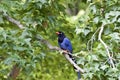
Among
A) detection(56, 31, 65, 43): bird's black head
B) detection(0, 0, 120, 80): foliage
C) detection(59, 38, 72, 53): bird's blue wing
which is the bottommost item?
detection(59, 38, 72, 53): bird's blue wing

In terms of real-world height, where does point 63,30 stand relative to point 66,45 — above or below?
above

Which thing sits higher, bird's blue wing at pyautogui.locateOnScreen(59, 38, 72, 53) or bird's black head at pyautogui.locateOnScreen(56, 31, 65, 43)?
bird's black head at pyautogui.locateOnScreen(56, 31, 65, 43)

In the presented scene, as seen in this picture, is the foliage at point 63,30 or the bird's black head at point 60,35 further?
the bird's black head at point 60,35

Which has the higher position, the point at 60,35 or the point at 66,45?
the point at 60,35

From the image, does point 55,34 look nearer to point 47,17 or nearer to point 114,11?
point 47,17

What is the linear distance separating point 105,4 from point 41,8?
0.77 meters

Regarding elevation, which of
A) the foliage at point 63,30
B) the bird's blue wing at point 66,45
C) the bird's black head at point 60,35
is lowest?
the bird's blue wing at point 66,45

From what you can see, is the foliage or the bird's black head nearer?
the foliage

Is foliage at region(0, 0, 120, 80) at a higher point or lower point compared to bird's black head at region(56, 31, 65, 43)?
higher

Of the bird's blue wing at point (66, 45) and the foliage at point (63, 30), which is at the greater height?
the foliage at point (63, 30)

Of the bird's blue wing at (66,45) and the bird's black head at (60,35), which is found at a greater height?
the bird's black head at (60,35)

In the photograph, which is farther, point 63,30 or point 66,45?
point 63,30

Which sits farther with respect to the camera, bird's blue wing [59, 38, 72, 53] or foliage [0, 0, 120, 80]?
bird's blue wing [59, 38, 72, 53]

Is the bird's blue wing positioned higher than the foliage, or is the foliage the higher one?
the foliage
